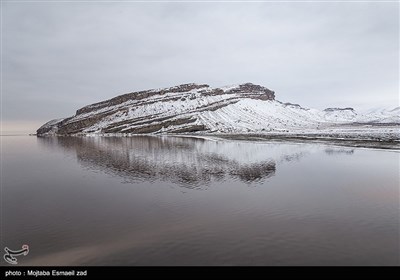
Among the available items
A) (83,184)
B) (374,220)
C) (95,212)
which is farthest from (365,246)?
(83,184)

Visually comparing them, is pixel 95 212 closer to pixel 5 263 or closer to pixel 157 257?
pixel 5 263

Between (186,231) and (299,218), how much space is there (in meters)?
7.90

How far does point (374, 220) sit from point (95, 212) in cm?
1981

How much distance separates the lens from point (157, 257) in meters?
15.0

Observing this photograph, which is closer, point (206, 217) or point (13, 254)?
point (13, 254)

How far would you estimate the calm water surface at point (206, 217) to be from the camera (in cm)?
1525

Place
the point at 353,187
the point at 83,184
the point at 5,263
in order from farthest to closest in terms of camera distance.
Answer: the point at 83,184, the point at 353,187, the point at 5,263

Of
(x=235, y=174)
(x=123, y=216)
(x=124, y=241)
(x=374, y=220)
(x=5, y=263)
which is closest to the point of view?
(x=5, y=263)

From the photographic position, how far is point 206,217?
2094 cm

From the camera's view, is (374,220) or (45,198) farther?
(45,198)

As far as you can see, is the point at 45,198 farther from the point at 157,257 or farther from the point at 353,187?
the point at 353,187

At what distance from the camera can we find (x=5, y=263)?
15.0 m

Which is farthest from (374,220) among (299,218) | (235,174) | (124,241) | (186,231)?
(235,174)

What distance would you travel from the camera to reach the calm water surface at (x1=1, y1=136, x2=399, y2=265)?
50.0 ft
